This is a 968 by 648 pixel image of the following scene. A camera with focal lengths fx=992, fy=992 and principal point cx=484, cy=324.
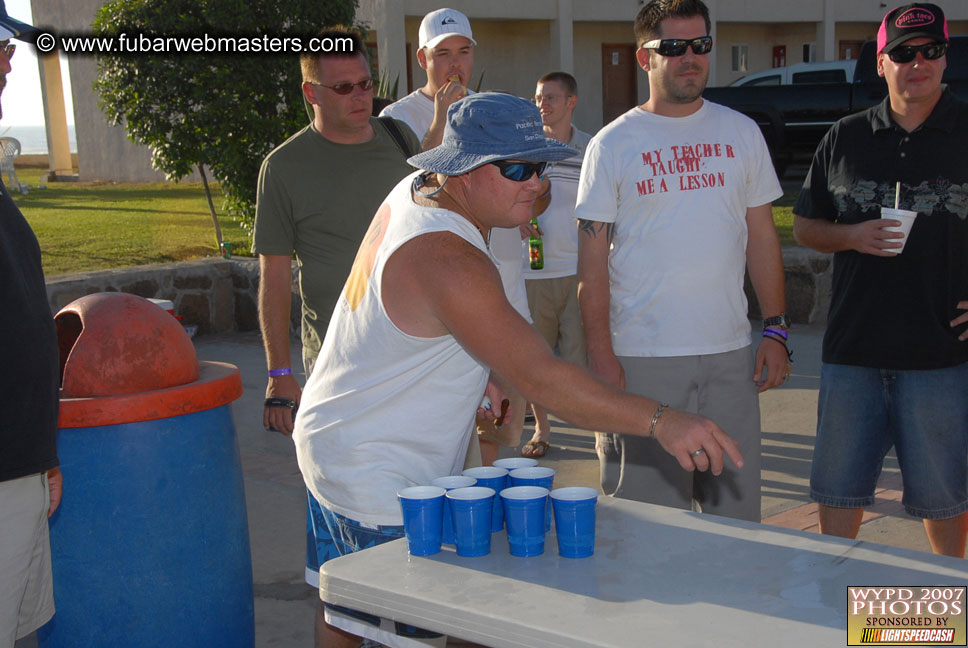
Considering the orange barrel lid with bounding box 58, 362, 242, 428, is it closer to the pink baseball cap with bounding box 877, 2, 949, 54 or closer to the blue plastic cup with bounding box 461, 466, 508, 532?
the blue plastic cup with bounding box 461, 466, 508, 532

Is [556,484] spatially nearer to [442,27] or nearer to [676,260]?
[676,260]

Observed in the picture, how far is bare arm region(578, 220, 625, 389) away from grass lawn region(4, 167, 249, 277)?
7295mm

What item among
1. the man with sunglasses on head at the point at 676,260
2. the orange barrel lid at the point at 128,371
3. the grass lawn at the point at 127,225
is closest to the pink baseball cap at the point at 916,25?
the man with sunglasses on head at the point at 676,260

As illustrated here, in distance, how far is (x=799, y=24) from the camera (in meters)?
24.8

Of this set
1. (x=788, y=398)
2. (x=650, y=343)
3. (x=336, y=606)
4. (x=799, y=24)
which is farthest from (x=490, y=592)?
(x=799, y=24)

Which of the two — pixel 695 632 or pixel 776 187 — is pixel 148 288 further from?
pixel 695 632

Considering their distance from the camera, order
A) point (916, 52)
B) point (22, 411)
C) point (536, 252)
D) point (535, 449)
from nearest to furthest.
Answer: point (22, 411) → point (916, 52) → point (535, 449) → point (536, 252)

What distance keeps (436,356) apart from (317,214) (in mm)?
1450

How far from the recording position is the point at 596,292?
141 inches

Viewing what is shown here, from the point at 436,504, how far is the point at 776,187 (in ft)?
6.99

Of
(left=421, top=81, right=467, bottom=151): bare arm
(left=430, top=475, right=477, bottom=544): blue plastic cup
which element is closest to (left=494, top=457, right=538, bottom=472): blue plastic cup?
(left=430, top=475, right=477, bottom=544): blue plastic cup

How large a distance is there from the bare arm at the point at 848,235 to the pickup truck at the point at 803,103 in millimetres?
11142

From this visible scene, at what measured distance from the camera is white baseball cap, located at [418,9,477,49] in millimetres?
4719

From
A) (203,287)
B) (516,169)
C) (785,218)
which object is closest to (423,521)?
(516,169)
